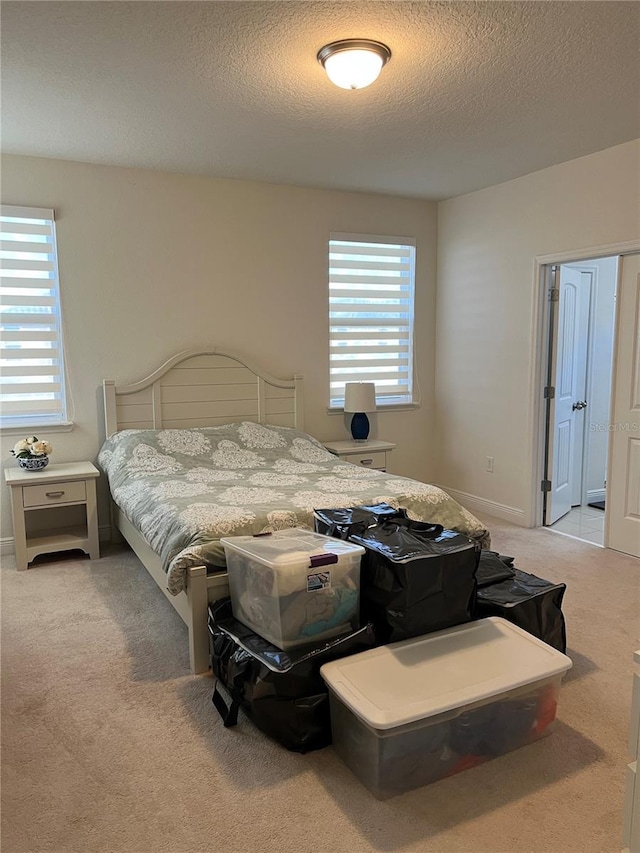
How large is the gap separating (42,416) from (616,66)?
380 cm

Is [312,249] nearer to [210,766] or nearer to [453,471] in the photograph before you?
[453,471]

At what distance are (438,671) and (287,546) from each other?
0.68 metres

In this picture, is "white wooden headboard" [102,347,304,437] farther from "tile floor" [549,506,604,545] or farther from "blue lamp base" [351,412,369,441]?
"tile floor" [549,506,604,545]

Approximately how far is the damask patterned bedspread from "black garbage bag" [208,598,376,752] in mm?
536

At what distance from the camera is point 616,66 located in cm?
275

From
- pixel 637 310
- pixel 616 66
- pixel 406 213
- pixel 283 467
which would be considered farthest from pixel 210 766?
pixel 406 213

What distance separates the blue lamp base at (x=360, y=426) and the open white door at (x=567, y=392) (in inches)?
55.5

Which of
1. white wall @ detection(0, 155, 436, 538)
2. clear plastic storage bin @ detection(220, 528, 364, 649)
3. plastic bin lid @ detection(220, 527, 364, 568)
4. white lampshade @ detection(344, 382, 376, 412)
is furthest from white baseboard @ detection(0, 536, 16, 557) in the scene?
white lampshade @ detection(344, 382, 376, 412)

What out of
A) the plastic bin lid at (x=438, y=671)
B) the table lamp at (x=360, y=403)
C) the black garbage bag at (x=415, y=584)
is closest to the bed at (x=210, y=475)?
the table lamp at (x=360, y=403)

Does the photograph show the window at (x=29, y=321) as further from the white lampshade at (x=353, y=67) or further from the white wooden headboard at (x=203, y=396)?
the white lampshade at (x=353, y=67)

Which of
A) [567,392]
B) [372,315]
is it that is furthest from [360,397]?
[567,392]

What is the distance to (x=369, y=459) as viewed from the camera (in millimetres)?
4941

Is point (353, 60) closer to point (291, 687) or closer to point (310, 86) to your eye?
point (310, 86)

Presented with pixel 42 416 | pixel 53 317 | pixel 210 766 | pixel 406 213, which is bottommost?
pixel 210 766
